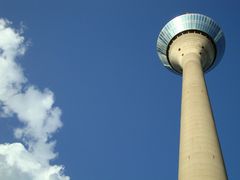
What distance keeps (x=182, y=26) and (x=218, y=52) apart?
5.47 meters

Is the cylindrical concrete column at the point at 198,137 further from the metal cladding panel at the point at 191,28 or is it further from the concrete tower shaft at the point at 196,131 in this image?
the metal cladding panel at the point at 191,28

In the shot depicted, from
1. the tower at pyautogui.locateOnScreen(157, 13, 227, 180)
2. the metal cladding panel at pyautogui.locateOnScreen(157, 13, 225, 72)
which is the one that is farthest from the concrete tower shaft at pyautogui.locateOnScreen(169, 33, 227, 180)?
the metal cladding panel at pyautogui.locateOnScreen(157, 13, 225, 72)

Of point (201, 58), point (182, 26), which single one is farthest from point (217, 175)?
point (182, 26)

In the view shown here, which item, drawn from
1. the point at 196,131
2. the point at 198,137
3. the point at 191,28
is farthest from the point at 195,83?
the point at 191,28

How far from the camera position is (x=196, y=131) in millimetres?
28938

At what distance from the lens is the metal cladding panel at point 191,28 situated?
149 feet

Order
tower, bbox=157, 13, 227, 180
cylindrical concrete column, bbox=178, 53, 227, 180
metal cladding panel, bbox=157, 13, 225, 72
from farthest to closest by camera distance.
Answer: metal cladding panel, bbox=157, 13, 225, 72 → tower, bbox=157, 13, 227, 180 → cylindrical concrete column, bbox=178, 53, 227, 180

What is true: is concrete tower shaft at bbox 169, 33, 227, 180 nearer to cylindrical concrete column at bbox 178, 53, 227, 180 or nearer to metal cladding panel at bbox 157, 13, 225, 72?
cylindrical concrete column at bbox 178, 53, 227, 180

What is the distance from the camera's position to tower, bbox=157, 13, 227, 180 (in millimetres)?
26469

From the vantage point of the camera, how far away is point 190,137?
2873 centimetres

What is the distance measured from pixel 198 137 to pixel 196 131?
71 centimetres

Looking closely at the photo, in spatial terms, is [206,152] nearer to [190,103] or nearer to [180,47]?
[190,103]

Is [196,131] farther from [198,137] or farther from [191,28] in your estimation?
[191,28]

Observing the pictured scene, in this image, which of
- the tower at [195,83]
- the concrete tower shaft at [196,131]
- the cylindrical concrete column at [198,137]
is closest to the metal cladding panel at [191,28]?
the tower at [195,83]
